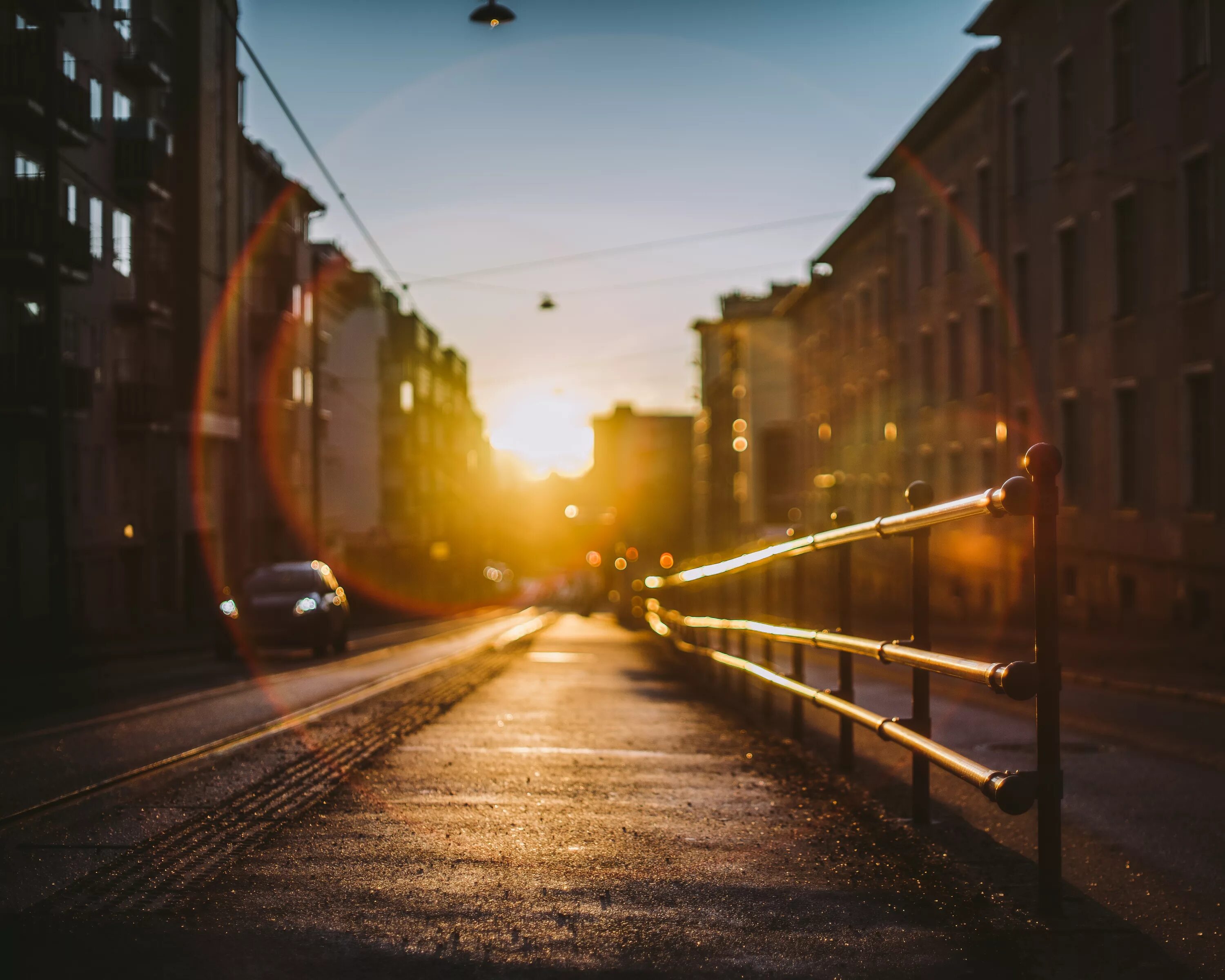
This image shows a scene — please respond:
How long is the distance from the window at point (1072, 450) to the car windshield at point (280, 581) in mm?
14621

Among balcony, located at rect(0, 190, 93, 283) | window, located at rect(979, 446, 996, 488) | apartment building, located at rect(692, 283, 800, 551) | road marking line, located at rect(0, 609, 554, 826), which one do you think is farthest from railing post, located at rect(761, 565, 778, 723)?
apartment building, located at rect(692, 283, 800, 551)

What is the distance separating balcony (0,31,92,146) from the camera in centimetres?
3009

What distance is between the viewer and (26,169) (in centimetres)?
3231

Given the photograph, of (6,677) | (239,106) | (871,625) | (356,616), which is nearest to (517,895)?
(6,677)

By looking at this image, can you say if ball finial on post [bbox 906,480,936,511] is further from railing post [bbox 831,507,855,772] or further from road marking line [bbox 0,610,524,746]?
road marking line [bbox 0,610,524,746]

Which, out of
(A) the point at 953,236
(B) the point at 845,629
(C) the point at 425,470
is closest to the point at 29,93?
(A) the point at 953,236

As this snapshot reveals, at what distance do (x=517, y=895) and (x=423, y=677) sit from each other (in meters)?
10.9

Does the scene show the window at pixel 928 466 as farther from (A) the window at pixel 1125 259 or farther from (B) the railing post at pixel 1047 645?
(B) the railing post at pixel 1047 645

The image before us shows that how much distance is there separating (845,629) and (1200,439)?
61.0ft

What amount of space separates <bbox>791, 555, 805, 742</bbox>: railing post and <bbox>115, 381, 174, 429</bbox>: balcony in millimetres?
32422

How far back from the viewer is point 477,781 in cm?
739

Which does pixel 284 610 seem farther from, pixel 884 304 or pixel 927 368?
pixel 884 304

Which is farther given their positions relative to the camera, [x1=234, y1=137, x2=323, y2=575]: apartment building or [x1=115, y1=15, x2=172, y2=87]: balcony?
[x1=234, y1=137, x2=323, y2=575]: apartment building

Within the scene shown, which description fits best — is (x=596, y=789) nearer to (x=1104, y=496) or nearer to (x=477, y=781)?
(x=477, y=781)
